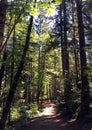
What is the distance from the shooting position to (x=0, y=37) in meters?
4.67

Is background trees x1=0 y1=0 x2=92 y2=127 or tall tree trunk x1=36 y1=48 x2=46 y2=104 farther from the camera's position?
tall tree trunk x1=36 y1=48 x2=46 y2=104

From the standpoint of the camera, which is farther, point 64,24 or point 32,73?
point 32,73

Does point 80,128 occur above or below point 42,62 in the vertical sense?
below

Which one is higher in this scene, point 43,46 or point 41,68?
point 43,46

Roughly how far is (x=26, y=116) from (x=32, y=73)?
11.9 meters

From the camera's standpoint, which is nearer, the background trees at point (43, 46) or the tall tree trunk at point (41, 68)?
the background trees at point (43, 46)

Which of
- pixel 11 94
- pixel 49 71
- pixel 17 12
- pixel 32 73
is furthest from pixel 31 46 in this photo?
pixel 17 12

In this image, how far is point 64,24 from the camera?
2069cm

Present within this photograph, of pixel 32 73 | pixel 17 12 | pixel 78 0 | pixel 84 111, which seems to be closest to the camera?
pixel 17 12

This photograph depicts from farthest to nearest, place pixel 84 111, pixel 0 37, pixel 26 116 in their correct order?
pixel 26 116
pixel 84 111
pixel 0 37

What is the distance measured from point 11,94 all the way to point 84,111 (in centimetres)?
529

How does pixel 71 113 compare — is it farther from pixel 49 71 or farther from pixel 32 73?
pixel 49 71

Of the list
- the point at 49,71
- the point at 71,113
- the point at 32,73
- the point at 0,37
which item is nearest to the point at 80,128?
the point at 71,113

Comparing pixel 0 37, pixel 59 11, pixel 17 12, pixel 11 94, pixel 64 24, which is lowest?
pixel 11 94
